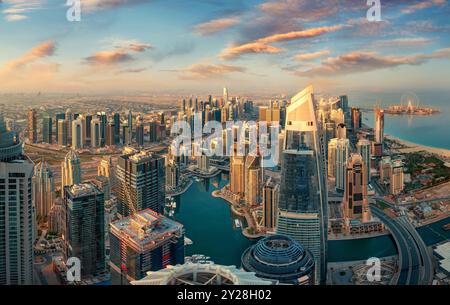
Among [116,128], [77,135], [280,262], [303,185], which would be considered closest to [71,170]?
[77,135]

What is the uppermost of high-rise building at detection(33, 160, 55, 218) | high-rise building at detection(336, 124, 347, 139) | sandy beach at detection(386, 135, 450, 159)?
high-rise building at detection(336, 124, 347, 139)

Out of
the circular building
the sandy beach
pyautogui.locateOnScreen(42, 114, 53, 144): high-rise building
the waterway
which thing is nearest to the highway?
the waterway

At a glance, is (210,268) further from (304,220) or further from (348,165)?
(348,165)

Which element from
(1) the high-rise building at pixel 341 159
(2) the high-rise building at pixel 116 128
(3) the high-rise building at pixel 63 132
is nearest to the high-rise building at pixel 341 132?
(1) the high-rise building at pixel 341 159

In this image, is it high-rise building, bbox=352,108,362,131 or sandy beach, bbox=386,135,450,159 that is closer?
sandy beach, bbox=386,135,450,159

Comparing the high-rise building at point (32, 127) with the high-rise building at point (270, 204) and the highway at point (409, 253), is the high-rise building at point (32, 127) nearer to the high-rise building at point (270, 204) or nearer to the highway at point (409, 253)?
the high-rise building at point (270, 204)

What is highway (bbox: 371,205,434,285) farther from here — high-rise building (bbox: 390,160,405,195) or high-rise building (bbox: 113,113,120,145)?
high-rise building (bbox: 113,113,120,145)

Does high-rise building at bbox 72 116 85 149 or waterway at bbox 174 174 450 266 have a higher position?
high-rise building at bbox 72 116 85 149
